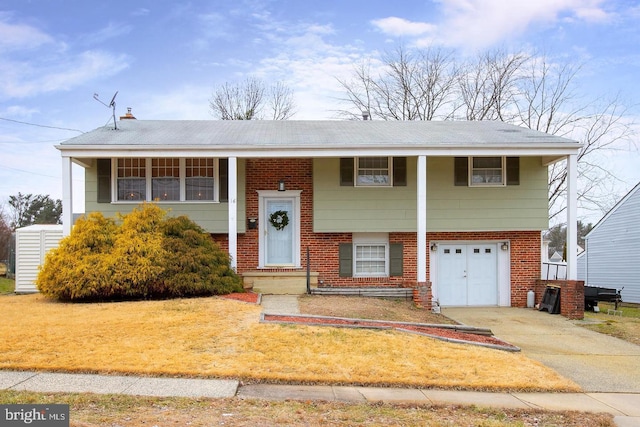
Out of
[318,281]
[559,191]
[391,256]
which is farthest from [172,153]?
[559,191]

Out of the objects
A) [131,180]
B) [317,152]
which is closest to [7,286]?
[131,180]

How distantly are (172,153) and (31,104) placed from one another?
353 inches

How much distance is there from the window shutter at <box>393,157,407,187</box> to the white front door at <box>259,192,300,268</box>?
115 inches

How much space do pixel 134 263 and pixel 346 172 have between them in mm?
6319

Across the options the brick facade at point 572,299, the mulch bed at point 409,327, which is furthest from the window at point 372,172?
the mulch bed at point 409,327

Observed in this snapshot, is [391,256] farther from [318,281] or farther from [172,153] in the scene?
[172,153]

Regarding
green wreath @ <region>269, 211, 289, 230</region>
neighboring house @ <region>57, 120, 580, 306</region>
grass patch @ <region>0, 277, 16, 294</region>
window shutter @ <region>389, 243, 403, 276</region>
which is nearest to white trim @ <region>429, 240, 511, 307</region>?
neighboring house @ <region>57, 120, 580, 306</region>

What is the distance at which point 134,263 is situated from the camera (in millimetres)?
12547

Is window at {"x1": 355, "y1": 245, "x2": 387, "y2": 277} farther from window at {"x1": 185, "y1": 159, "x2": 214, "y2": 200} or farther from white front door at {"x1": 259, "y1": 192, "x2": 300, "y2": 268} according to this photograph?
window at {"x1": 185, "y1": 159, "x2": 214, "y2": 200}

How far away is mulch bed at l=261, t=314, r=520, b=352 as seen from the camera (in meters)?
9.60

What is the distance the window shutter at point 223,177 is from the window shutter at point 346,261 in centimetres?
367

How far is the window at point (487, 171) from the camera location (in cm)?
1588

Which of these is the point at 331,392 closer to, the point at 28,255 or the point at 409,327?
the point at 409,327

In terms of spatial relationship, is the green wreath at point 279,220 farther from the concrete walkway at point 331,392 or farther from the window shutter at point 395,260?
the concrete walkway at point 331,392
